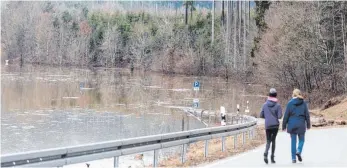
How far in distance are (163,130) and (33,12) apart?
384 feet

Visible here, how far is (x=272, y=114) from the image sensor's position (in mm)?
13992

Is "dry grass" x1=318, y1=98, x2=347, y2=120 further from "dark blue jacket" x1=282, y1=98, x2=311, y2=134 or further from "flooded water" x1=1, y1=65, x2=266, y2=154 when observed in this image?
"dark blue jacket" x1=282, y1=98, x2=311, y2=134

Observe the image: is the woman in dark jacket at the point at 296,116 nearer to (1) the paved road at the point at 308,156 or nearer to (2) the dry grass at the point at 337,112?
(1) the paved road at the point at 308,156

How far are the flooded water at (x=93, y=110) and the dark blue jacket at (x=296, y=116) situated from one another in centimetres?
1281

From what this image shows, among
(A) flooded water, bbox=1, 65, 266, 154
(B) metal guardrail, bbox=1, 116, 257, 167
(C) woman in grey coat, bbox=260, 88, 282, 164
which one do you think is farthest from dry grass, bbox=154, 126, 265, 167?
(A) flooded water, bbox=1, 65, 266, 154

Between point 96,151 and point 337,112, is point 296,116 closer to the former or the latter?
point 96,151

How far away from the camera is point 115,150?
39.6 feet

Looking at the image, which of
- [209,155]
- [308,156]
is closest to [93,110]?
[209,155]

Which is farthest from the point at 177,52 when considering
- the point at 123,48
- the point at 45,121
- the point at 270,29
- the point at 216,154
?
the point at 216,154

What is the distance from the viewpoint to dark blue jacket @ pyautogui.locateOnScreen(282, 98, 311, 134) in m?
13.9

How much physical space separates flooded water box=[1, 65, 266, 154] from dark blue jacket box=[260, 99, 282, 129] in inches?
493

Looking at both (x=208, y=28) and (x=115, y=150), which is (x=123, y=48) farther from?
(x=115, y=150)

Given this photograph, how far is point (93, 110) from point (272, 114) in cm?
3205

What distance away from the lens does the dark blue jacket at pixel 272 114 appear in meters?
13.9
